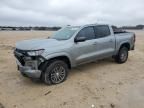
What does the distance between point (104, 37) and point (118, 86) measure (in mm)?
2496

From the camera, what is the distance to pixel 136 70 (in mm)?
7859

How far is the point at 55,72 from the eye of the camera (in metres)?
6.14

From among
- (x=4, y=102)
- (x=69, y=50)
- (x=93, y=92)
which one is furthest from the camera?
(x=69, y=50)

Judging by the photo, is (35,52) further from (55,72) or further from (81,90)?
(81,90)

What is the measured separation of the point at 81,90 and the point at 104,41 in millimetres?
2747

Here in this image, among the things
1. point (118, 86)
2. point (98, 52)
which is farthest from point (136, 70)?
point (118, 86)

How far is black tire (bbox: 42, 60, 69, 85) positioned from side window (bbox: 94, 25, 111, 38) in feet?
7.01

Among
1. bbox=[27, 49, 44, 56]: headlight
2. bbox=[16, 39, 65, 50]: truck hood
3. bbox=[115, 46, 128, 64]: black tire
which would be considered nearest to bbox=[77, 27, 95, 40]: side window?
bbox=[16, 39, 65, 50]: truck hood

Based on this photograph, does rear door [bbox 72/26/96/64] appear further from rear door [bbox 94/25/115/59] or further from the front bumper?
the front bumper

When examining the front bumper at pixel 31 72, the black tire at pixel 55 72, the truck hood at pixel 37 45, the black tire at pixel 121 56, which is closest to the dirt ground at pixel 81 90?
the black tire at pixel 55 72

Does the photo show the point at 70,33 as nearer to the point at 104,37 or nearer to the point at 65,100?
the point at 104,37

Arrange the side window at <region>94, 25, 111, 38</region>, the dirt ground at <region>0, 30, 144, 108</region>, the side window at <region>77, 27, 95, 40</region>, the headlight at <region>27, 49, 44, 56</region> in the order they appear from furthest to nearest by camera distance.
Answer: the side window at <region>94, 25, 111, 38</region> < the side window at <region>77, 27, 95, 40</region> < the headlight at <region>27, 49, 44, 56</region> < the dirt ground at <region>0, 30, 144, 108</region>

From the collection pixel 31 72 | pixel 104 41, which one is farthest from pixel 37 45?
pixel 104 41

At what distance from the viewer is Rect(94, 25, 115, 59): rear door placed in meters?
7.57
